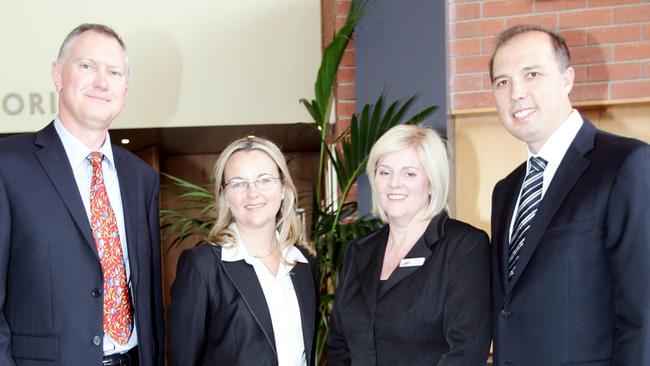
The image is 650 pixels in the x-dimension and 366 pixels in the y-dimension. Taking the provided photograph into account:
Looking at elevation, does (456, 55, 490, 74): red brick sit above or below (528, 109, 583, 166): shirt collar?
above

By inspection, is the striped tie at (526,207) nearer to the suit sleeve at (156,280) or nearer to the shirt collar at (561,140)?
the shirt collar at (561,140)

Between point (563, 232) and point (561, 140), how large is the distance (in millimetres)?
322

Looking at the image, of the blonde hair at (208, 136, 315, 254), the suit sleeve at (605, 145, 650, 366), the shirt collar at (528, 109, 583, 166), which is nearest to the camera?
the suit sleeve at (605, 145, 650, 366)

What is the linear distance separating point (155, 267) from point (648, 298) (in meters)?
1.68

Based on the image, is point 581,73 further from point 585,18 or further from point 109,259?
point 109,259

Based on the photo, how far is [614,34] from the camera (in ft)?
14.3

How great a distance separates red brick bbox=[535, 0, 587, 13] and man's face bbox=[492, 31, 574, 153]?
91.0 inches

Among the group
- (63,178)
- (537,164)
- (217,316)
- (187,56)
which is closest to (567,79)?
(537,164)

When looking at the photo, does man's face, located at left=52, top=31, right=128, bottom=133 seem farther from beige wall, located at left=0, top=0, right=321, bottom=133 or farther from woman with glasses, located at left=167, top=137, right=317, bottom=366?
beige wall, located at left=0, top=0, right=321, bottom=133

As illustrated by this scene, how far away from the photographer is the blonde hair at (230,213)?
271 cm

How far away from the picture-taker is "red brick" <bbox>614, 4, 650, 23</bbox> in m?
4.32

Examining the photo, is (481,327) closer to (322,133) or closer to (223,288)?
(223,288)

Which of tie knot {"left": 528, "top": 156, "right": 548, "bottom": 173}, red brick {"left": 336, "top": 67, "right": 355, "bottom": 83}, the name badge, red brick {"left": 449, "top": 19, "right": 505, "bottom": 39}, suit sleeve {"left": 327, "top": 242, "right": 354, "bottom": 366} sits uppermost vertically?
red brick {"left": 449, "top": 19, "right": 505, "bottom": 39}

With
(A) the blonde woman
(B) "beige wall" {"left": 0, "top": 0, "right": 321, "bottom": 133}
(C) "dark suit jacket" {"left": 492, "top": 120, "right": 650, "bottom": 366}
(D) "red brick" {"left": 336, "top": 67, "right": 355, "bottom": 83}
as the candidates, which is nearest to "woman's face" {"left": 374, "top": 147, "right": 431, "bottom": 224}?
(A) the blonde woman
